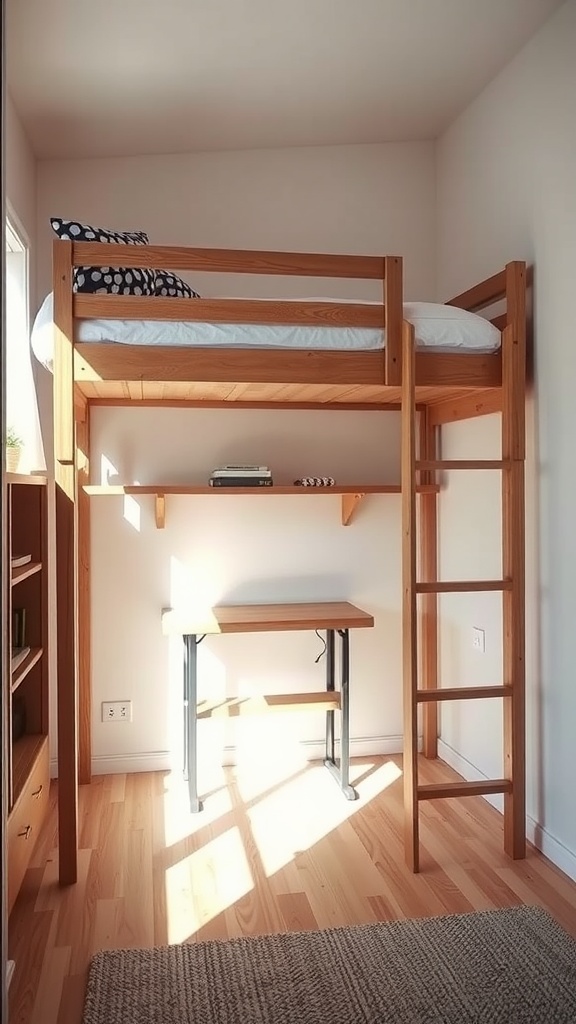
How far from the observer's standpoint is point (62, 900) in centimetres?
228

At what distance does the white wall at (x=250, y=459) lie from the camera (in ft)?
10.7

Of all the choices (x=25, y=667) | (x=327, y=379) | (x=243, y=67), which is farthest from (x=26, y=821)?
(x=243, y=67)

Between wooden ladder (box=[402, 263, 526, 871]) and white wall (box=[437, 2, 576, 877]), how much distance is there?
9 cm

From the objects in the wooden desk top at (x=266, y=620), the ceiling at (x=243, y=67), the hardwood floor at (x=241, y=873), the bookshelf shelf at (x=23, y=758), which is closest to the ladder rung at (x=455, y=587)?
the wooden desk top at (x=266, y=620)

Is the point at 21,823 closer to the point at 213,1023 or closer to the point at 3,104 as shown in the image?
the point at 213,1023

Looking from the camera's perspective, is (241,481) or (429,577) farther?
(429,577)

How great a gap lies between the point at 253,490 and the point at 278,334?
2.73ft

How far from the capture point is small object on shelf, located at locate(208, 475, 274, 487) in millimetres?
3072

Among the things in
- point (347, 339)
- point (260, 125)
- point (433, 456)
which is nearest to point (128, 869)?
point (347, 339)

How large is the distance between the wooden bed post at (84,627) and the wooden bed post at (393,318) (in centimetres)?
136

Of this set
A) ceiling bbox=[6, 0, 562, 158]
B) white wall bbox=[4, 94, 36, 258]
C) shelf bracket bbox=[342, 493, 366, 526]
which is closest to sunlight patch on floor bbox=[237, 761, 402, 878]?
shelf bracket bbox=[342, 493, 366, 526]

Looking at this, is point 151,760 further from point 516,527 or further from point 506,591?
point 516,527

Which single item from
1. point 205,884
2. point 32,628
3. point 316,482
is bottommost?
point 205,884

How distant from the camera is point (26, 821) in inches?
89.5
